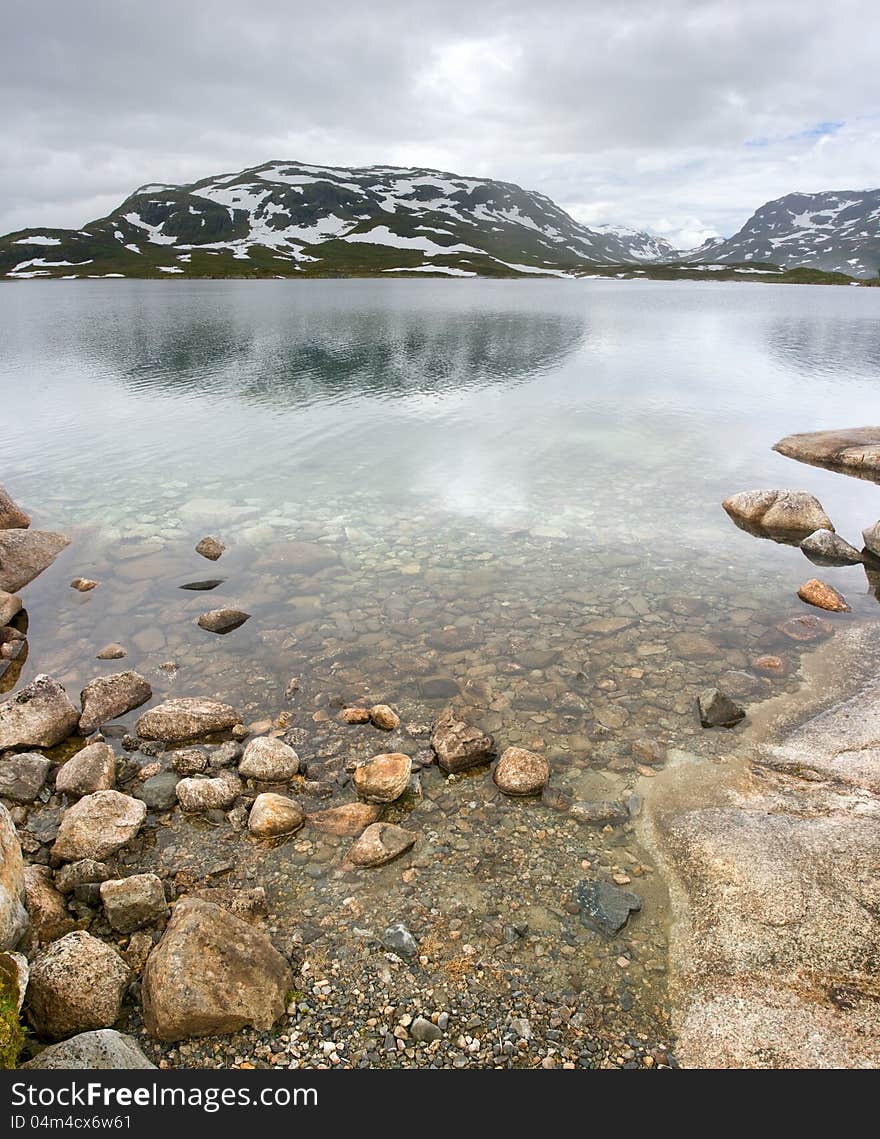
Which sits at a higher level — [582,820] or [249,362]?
[249,362]

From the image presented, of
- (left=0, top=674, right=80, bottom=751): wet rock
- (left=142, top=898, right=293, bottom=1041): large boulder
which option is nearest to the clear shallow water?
(left=142, top=898, right=293, bottom=1041): large boulder

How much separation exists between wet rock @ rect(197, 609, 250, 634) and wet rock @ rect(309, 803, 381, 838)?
726cm

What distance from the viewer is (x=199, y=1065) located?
257 inches

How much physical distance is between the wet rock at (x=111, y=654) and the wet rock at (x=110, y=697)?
145 centimetres

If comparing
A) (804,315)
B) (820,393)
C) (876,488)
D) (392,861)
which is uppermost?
(804,315)

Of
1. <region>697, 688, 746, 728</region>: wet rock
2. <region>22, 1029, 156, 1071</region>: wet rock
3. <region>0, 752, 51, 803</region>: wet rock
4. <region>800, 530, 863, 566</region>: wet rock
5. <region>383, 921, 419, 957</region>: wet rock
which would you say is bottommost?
<region>383, 921, 419, 957</region>: wet rock

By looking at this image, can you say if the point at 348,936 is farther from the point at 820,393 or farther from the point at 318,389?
the point at 820,393

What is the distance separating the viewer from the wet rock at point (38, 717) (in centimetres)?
1173

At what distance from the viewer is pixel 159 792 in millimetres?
10711

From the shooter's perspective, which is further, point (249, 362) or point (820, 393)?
point (249, 362)

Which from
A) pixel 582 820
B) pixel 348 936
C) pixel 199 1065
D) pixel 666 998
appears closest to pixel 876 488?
pixel 582 820

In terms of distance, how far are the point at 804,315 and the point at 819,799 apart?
115m

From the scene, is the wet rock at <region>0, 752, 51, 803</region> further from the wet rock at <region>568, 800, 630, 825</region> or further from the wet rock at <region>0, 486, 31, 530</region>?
the wet rock at <region>0, 486, 31, 530</region>

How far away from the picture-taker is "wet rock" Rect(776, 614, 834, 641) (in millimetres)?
15758
